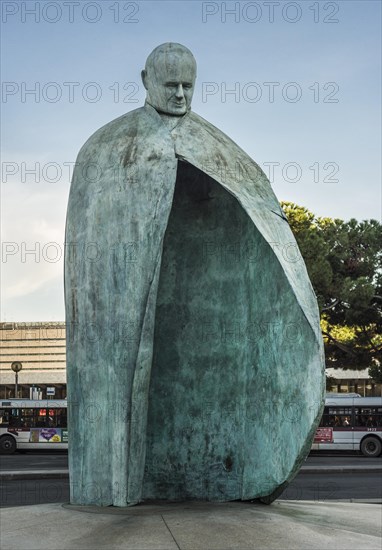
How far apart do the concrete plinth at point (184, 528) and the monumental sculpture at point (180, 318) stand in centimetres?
38

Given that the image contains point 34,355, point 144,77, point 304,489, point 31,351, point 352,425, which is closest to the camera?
point 144,77

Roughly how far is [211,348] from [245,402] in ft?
1.85

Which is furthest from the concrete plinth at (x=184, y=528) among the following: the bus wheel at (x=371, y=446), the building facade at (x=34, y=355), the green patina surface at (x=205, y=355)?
the building facade at (x=34, y=355)

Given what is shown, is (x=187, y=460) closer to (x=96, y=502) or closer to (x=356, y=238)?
(x=96, y=502)

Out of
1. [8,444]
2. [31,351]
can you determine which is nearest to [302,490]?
[8,444]

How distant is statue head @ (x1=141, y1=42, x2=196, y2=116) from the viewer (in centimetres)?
732

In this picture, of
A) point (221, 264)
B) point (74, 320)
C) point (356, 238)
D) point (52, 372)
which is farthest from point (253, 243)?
point (52, 372)

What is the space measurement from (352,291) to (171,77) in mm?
21177

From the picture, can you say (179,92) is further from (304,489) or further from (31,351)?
(31,351)

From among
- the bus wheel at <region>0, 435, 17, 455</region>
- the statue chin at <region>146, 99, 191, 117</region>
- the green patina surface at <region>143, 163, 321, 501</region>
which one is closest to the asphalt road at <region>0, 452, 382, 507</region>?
the green patina surface at <region>143, 163, 321, 501</region>

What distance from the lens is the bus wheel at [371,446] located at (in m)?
28.4

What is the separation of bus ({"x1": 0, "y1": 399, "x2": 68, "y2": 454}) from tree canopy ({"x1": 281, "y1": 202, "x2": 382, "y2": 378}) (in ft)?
30.9

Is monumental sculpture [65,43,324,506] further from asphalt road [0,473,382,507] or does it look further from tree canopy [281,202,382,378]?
tree canopy [281,202,382,378]

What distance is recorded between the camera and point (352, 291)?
1091 inches
